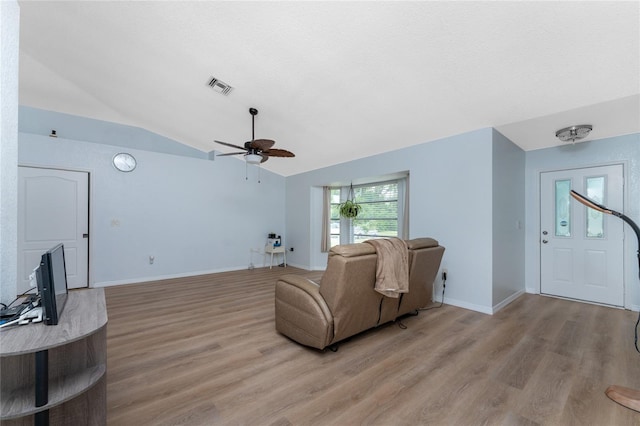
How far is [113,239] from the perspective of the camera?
15.9ft

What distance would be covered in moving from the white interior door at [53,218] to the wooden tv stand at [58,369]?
159 inches

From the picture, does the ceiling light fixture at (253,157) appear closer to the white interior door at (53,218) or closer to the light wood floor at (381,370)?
the light wood floor at (381,370)

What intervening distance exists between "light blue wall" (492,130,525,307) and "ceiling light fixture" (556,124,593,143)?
0.60m

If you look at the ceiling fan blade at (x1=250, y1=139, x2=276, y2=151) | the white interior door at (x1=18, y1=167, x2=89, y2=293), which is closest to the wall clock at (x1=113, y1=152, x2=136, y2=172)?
the white interior door at (x1=18, y1=167, x2=89, y2=293)

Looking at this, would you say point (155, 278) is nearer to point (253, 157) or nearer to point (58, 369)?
point (253, 157)

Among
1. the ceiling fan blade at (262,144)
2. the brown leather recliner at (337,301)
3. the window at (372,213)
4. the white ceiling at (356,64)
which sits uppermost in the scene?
the white ceiling at (356,64)

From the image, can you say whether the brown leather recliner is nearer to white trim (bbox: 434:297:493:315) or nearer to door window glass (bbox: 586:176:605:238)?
white trim (bbox: 434:297:493:315)

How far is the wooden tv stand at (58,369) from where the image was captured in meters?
1.10

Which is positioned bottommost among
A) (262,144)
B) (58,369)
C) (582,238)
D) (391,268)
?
(58,369)

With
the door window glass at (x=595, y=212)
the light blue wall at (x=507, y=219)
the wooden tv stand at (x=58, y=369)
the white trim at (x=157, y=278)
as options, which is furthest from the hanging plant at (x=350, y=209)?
the wooden tv stand at (x=58, y=369)

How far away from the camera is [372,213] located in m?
5.84

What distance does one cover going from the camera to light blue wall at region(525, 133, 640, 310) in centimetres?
350

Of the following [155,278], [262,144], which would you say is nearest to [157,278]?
[155,278]

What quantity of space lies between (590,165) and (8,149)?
6.36 m
